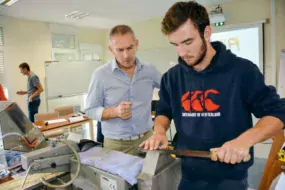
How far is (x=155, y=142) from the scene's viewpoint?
0.93m

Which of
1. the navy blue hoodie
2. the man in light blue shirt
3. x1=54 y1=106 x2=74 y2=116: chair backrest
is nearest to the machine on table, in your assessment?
the navy blue hoodie

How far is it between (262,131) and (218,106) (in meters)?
0.20

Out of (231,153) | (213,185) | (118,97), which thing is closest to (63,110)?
(118,97)

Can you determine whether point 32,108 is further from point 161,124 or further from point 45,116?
point 161,124

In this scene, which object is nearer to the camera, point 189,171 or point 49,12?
point 189,171

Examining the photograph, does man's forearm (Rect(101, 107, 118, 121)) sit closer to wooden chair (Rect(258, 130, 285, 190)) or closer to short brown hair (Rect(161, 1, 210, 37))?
short brown hair (Rect(161, 1, 210, 37))

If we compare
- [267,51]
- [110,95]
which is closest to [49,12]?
[110,95]

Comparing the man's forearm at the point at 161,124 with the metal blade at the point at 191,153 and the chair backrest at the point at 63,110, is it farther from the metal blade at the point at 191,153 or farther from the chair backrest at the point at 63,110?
the chair backrest at the point at 63,110

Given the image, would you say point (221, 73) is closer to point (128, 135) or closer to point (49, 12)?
point (128, 135)

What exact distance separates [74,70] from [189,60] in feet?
17.5

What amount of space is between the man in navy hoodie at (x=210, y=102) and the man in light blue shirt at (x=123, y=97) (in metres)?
0.54

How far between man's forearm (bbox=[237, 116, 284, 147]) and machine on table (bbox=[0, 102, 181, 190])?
0.98ft

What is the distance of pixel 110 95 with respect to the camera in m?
1.63

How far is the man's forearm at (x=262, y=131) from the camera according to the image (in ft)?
2.62
